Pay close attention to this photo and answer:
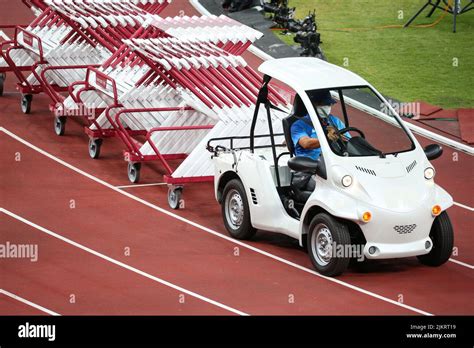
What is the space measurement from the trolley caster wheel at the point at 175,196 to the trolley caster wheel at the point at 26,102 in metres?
4.90

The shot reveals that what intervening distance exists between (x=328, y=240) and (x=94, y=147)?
5.67 metres

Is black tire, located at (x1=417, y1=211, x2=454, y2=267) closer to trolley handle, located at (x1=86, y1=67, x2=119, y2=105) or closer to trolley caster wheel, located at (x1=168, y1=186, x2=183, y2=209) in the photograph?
trolley caster wheel, located at (x1=168, y1=186, x2=183, y2=209)

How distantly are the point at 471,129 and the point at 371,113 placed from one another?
5.48ft

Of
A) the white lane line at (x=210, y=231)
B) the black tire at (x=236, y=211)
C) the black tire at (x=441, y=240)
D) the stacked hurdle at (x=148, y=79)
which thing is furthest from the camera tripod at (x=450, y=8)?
the black tire at (x=441, y=240)

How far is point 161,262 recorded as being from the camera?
14.1m

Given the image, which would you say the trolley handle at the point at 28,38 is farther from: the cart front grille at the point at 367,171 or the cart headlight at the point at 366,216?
the cart headlight at the point at 366,216

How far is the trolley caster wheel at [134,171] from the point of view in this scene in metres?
16.9

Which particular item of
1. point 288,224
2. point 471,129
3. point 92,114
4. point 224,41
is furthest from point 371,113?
point 288,224

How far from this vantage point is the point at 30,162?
58.6 ft

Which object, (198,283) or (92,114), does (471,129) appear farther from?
(198,283)

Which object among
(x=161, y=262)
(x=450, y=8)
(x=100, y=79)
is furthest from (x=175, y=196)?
(x=450, y=8)

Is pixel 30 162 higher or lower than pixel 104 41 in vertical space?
lower

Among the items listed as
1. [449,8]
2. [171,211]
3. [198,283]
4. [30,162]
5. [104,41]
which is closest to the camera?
[198,283]

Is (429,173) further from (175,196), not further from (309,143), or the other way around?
(175,196)
